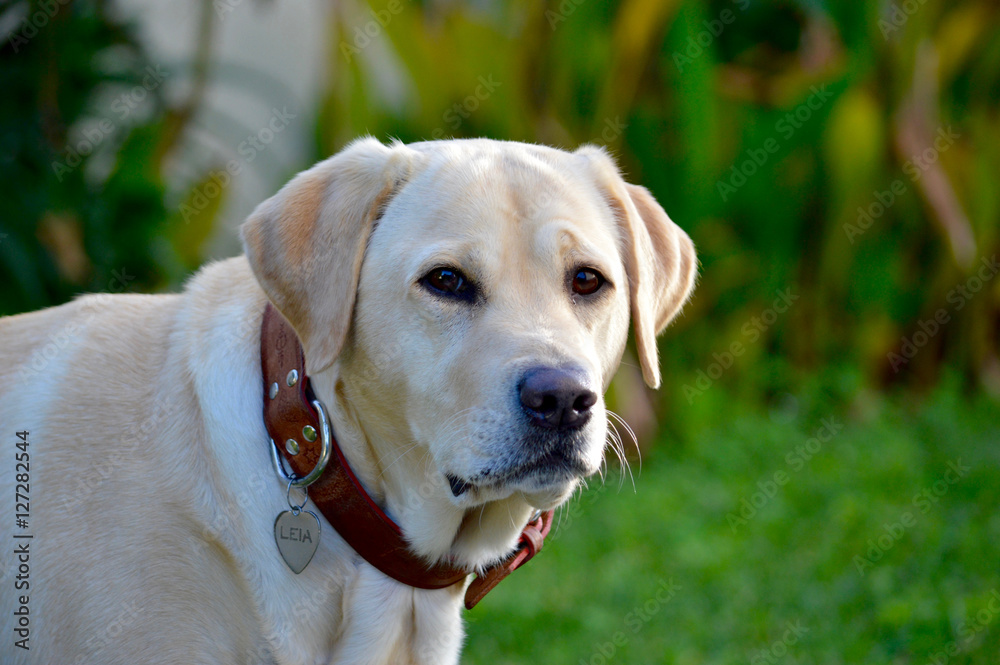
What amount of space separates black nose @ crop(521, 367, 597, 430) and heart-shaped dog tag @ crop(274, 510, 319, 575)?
2.06 ft

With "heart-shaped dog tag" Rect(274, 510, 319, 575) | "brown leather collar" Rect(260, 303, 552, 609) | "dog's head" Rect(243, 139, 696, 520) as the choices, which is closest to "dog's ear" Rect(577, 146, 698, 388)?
"dog's head" Rect(243, 139, 696, 520)

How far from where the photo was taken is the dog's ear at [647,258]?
276cm

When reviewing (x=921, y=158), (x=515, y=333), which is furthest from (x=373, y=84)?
(x=515, y=333)

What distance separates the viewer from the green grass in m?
3.80

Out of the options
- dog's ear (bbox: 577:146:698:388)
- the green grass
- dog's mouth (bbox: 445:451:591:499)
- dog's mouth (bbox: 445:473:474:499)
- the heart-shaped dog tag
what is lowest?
the green grass

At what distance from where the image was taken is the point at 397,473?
2387mm

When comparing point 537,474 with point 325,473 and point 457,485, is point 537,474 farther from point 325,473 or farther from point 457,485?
point 325,473

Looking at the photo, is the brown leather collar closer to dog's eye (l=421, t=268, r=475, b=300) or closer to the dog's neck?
the dog's neck

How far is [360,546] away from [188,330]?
2.47 ft

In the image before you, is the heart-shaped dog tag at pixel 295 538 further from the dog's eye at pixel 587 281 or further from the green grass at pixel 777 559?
the green grass at pixel 777 559

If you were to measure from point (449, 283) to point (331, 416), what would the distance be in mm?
459

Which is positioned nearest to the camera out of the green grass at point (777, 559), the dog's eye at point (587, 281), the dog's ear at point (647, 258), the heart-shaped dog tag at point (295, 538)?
the heart-shaped dog tag at point (295, 538)

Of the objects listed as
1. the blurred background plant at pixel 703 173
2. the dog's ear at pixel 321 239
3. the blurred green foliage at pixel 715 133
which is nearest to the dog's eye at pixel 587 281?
the dog's ear at pixel 321 239

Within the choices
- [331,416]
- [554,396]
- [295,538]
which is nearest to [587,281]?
[554,396]
